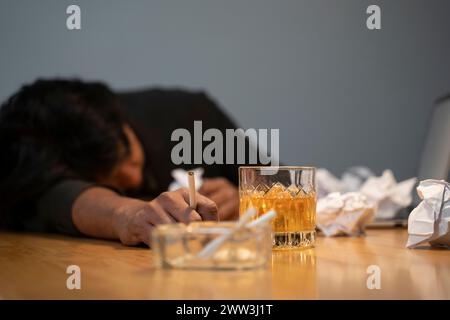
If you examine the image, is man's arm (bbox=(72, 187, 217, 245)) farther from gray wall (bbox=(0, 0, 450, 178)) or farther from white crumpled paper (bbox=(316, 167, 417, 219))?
gray wall (bbox=(0, 0, 450, 178))

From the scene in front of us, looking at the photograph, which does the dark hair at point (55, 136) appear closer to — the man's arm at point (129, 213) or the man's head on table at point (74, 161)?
the man's head on table at point (74, 161)

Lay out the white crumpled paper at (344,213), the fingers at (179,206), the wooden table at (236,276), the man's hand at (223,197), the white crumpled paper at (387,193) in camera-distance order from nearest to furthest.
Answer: the wooden table at (236,276) → the fingers at (179,206) → the white crumpled paper at (344,213) → the white crumpled paper at (387,193) → the man's hand at (223,197)

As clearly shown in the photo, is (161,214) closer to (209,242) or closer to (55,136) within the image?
(209,242)

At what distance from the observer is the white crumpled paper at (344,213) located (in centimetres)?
129

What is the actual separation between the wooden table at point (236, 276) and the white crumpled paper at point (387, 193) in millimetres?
403

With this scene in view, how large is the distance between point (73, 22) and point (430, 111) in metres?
1.26

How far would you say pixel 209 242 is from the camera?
0.74m

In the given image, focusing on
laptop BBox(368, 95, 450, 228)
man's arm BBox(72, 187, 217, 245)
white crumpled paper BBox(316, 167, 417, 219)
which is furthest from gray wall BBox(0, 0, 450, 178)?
man's arm BBox(72, 187, 217, 245)

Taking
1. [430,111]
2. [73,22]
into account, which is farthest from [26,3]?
[430,111]

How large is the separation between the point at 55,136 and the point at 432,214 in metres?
1.23

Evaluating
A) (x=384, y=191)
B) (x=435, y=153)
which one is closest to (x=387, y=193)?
(x=384, y=191)

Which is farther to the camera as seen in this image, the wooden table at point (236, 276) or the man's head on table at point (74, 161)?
the man's head on table at point (74, 161)

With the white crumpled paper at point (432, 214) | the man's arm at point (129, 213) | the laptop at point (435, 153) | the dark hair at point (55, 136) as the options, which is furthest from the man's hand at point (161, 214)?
the laptop at point (435, 153)
